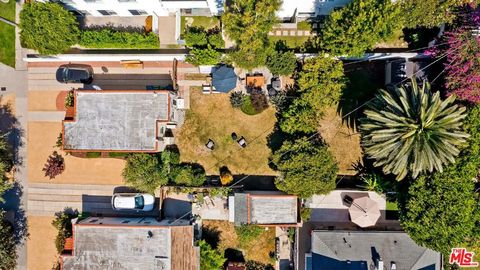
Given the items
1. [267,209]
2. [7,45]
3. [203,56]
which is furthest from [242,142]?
[7,45]

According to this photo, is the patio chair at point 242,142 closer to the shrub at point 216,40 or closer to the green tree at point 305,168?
the green tree at point 305,168

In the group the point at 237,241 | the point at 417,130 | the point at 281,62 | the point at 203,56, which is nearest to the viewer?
the point at 417,130

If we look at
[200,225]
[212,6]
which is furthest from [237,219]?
[212,6]

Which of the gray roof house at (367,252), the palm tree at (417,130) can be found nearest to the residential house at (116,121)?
the gray roof house at (367,252)

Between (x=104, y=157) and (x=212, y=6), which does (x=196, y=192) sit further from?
(x=212, y=6)

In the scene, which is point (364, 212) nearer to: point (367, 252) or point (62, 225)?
point (367, 252)
